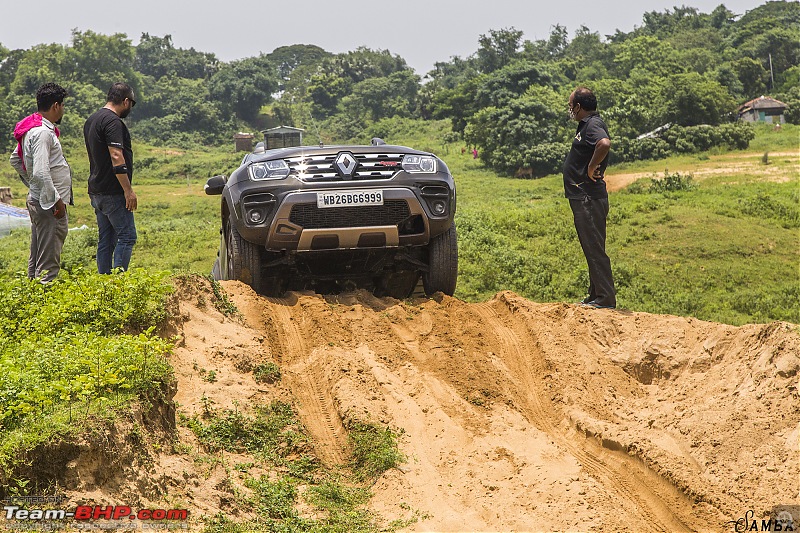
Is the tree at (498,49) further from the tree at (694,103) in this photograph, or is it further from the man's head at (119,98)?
the man's head at (119,98)

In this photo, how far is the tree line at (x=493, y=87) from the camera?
146 feet

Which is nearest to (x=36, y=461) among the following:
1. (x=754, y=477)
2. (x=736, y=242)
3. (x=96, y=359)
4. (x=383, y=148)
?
(x=96, y=359)

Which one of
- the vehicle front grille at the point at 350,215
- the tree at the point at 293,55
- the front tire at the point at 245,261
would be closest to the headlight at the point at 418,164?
the vehicle front grille at the point at 350,215

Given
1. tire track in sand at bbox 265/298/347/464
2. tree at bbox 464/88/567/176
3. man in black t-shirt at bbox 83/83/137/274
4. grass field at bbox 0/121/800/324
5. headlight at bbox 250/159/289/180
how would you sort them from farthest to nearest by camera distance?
tree at bbox 464/88/567/176
grass field at bbox 0/121/800/324
headlight at bbox 250/159/289/180
man in black t-shirt at bbox 83/83/137/274
tire track in sand at bbox 265/298/347/464

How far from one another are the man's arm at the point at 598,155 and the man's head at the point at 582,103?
0.48 meters

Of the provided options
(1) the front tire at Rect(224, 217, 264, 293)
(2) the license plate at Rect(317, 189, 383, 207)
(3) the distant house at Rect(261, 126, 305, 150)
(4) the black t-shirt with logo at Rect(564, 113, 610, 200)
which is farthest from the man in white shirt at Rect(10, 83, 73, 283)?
(4) the black t-shirt with logo at Rect(564, 113, 610, 200)

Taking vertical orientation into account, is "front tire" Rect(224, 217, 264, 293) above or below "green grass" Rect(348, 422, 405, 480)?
above

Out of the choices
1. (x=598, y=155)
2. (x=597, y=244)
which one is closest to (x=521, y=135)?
(x=597, y=244)

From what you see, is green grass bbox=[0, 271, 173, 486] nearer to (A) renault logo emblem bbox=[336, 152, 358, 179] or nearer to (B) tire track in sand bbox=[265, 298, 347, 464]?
(B) tire track in sand bbox=[265, 298, 347, 464]

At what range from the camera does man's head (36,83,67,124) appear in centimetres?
760

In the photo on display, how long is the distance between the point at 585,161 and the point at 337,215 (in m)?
2.31

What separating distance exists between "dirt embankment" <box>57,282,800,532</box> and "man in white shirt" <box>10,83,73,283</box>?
138 cm

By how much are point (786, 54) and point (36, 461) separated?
76975 millimetres

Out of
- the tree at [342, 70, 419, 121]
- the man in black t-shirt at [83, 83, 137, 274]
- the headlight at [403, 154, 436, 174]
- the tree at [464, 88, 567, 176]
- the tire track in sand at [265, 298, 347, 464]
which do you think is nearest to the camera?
the tire track in sand at [265, 298, 347, 464]
